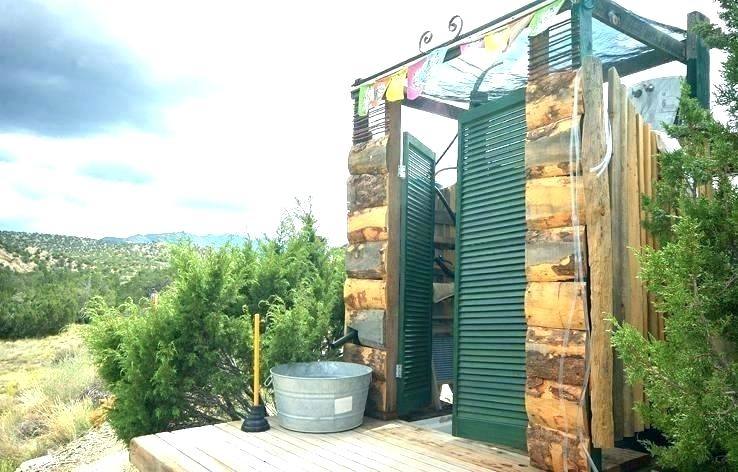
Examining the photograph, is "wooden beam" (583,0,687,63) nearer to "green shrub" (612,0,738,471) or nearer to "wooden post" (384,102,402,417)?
"green shrub" (612,0,738,471)

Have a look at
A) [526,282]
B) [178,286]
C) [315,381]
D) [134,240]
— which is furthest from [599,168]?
[134,240]

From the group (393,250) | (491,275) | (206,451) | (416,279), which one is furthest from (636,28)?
(206,451)

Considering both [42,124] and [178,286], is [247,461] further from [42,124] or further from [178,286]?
[42,124]

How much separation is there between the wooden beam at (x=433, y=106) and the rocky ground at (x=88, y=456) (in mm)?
4822

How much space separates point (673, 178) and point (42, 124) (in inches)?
1037

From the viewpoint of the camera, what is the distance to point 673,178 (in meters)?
3.23

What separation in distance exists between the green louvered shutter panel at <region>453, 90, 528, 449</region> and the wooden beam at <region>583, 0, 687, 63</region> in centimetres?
71

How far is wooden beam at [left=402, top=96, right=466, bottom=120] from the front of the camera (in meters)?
5.22

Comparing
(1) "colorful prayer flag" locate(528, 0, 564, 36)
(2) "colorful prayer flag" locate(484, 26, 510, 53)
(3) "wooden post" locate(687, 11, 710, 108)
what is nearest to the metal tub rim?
(2) "colorful prayer flag" locate(484, 26, 510, 53)

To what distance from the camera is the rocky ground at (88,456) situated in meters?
6.32

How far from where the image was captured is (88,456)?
6.95 meters

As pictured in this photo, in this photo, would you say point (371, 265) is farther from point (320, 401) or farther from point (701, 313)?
point (701, 313)

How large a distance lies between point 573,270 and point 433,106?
2.84 meters

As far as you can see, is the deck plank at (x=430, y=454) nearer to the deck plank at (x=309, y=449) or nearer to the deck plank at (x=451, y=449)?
the deck plank at (x=451, y=449)
